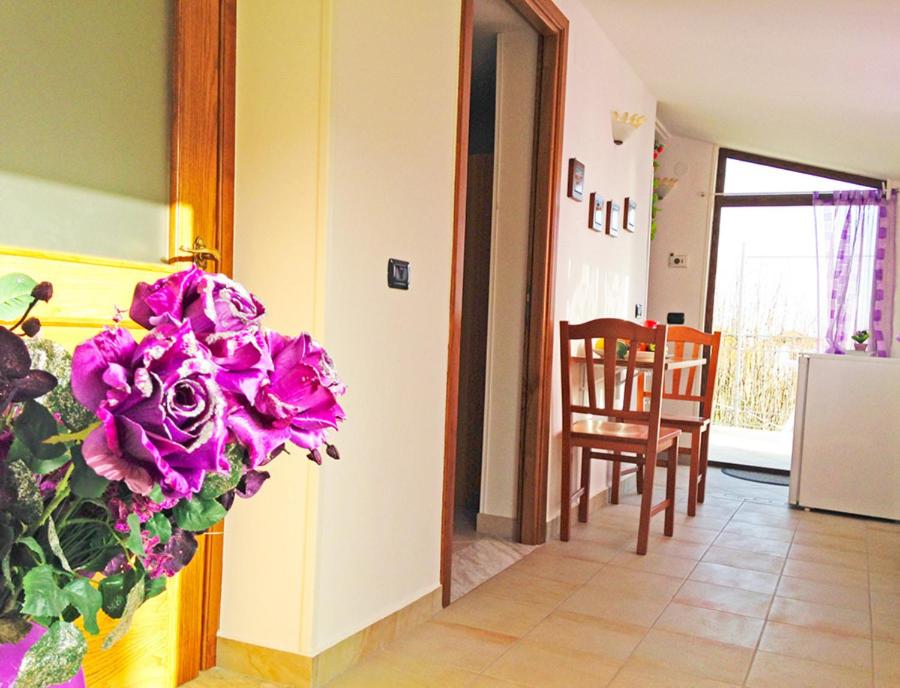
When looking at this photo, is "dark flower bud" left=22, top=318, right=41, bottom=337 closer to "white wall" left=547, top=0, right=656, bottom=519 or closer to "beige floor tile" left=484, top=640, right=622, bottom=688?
"beige floor tile" left=484, top=640, right=622, bottom=688

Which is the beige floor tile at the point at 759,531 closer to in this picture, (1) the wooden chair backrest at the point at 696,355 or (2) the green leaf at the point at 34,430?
(1) the wooden chair backrest at the point at 696,355

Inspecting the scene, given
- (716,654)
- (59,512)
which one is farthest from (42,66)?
(716,654)

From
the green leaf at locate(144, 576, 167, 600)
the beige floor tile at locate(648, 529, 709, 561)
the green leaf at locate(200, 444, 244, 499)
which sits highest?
the green leaf at locate(200, 444, 244, 499)

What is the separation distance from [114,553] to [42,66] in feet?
4.65

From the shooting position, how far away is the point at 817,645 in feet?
8.48

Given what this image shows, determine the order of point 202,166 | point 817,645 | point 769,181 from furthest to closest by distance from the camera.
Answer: point 769,181, point 817,645, point 202,166

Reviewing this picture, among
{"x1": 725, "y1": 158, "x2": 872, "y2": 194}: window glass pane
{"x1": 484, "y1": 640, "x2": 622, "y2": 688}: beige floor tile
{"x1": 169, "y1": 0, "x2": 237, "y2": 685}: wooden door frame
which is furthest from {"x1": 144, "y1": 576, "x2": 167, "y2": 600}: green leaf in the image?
{"x1": 725, "y1": 158, "x2": 872, "y2": 194}: window glass pane

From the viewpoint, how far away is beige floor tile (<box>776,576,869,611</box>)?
9.89 ft

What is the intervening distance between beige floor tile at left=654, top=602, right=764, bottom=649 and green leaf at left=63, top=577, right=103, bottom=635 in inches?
97.7

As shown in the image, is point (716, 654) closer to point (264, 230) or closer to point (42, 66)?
Result: point (264, 230)

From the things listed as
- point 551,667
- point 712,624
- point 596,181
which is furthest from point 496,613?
point 596,181

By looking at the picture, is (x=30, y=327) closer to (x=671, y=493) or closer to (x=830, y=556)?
(x=671, y=493)

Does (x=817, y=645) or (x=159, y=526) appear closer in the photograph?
(x=159, y=526)

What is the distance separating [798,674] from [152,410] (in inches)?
95.8
